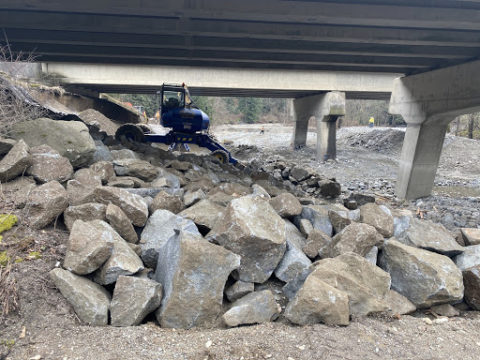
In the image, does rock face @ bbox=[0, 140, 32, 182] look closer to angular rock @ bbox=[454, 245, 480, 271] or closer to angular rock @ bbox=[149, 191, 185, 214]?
angular rock @ bbox=[149, 191, 185, 214]

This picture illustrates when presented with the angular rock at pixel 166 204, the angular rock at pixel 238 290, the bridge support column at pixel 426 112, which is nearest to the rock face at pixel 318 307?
the angular rock at pixel 238 290

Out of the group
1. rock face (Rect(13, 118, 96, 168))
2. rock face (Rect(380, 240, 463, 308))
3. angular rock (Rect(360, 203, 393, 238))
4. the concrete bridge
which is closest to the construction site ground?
rock face (Rect(380, 240, 463, 308))

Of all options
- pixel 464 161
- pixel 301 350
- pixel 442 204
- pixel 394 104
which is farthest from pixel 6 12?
pixel 464 161

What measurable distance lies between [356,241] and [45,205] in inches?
163

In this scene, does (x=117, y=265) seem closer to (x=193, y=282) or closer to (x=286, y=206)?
(x=193, y=282)

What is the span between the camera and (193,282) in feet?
11.5

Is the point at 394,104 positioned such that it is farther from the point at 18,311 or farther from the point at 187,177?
the point at 18,311

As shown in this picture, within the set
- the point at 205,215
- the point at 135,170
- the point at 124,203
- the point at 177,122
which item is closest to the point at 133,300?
the point at 124,203

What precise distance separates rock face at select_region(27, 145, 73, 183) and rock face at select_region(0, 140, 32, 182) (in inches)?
5.4

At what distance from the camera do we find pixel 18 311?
313 cm

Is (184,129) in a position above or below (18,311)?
above

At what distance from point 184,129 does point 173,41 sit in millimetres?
4459

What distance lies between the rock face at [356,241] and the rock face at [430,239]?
86 cm

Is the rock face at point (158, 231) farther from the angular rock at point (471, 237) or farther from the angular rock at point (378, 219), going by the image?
the angular rock at point (471, 237)
